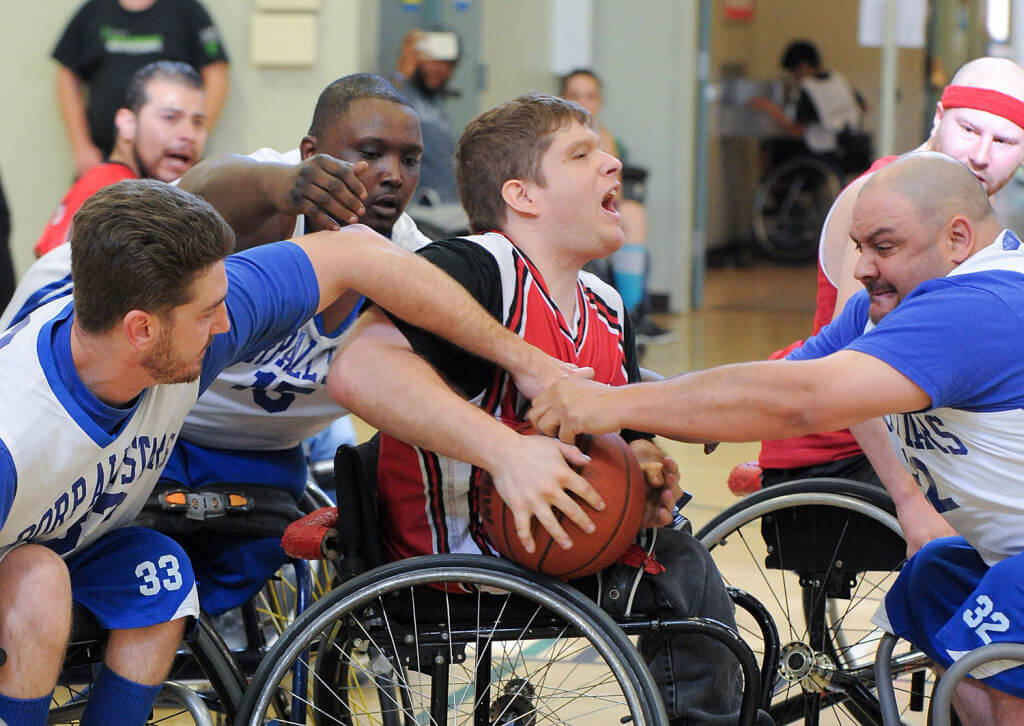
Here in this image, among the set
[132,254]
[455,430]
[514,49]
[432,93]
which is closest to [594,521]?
[455,430]

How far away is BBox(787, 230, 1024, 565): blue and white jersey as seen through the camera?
1.83m

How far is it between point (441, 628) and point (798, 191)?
30.8 ft

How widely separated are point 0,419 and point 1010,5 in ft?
35.5

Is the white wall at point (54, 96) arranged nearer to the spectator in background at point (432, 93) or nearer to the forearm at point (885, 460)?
the spectator in background at point (432, 93)

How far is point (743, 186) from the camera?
11891 mm

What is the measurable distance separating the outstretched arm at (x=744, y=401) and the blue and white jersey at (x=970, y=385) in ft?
0.14

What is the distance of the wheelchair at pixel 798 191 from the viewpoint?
1079cm

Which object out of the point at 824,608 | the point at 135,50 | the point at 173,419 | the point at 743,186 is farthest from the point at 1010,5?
the point at 173,419

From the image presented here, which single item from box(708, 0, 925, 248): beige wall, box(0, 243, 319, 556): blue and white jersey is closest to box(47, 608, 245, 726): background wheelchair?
box(0, 243, 319, 556): blue and white jersey

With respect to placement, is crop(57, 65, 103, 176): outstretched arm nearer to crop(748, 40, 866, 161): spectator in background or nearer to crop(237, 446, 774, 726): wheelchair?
crop(237, 446, 774, 726): wheelchair

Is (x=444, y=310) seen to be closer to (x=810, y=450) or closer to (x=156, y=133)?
(x=810, y=450)

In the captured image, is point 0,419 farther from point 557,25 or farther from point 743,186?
point 743,186

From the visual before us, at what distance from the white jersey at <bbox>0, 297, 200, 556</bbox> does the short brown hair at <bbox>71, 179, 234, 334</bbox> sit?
0.10 m

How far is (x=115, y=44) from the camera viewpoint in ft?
17.8
